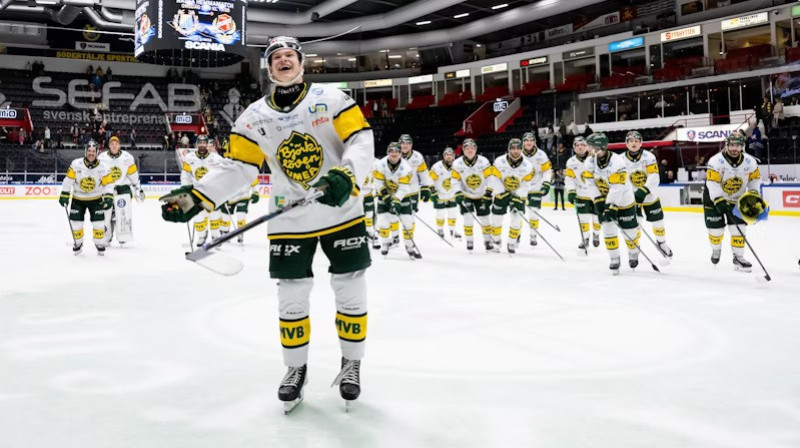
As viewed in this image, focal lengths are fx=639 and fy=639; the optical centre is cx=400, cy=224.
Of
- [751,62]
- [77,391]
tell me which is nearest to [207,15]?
[77,391]

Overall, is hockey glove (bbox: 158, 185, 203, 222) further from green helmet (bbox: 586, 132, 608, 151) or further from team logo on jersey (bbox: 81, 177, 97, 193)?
team logo on jersey (bbox: 81, 177, 97, 193)

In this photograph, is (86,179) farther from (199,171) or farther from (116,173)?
(199,171)

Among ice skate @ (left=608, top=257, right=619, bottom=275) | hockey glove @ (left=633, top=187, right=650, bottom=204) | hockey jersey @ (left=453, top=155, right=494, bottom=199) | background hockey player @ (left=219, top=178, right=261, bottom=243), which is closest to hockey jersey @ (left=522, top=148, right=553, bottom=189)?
hockey jersey @ (left=453, top=155, right=494, bottom=199)

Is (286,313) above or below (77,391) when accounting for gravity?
above

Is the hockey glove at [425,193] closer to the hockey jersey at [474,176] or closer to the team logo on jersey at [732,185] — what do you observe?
the hockey jersey at [474,176]

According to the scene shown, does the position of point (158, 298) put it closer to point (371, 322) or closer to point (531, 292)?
point (371, 322)

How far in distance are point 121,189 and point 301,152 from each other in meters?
7.33

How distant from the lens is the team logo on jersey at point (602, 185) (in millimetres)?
7064

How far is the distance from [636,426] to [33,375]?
8.92 feet

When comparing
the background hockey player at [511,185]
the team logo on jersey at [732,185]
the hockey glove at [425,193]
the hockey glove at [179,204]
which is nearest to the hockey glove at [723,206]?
the team logo on jersey at [732,185]

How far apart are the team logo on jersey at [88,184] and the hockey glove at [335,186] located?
660 cm

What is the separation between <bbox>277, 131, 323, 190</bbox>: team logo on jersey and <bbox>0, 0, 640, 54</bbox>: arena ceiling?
2373 cm

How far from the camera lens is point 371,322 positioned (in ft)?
14.2

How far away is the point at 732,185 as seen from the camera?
654 cm
